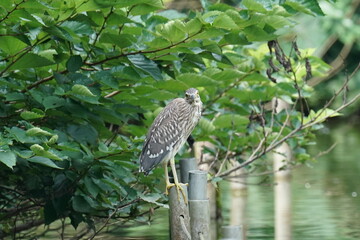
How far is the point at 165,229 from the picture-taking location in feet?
26.2

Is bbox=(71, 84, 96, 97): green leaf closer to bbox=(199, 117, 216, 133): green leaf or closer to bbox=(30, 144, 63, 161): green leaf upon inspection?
bbox=(30, 144, 63, 161): green leaf

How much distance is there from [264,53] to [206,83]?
1.50m

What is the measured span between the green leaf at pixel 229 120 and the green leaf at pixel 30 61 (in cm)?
197

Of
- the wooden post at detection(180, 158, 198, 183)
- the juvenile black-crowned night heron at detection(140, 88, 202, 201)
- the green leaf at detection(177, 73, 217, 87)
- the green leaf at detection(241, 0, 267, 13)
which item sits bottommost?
the wooden post at detection(180, 158, 198, 183)

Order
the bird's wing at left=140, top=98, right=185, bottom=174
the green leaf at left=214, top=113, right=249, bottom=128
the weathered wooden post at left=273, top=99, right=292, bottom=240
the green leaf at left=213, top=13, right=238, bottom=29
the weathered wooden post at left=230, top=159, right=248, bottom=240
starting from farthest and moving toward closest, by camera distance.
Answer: the weathered wooden post at left=230, top=159, right=248, bottom=240 → the weathered wooden post at left=273, top=99, right=292, bottom=240 → the green leaf at left=214, top=113, right=249, bottom=128 → the bird's wing at left=140, top=98, right=185, bottom=174 → the green leaf at left=213, top=13, right=238, bottom=29

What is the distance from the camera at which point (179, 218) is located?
391cm

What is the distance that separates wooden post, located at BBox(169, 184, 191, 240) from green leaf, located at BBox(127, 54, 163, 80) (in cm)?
53

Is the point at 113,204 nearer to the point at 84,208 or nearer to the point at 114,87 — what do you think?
the point at 84,208

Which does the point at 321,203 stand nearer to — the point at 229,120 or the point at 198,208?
the point at 229,120

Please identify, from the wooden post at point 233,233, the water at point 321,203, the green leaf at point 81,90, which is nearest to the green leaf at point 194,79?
the green leaf at point 81,90

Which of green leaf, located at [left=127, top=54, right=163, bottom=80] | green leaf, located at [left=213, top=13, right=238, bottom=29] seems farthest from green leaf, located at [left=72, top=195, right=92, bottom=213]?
green leaf, located at [left=213, top=13, right=238, bottom=29]

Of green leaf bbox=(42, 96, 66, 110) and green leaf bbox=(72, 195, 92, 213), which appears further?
green leaf bbox=(72, 195, 92, 213)

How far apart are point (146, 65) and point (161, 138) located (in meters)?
0.47

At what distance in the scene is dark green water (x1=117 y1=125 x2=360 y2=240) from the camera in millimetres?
7852
